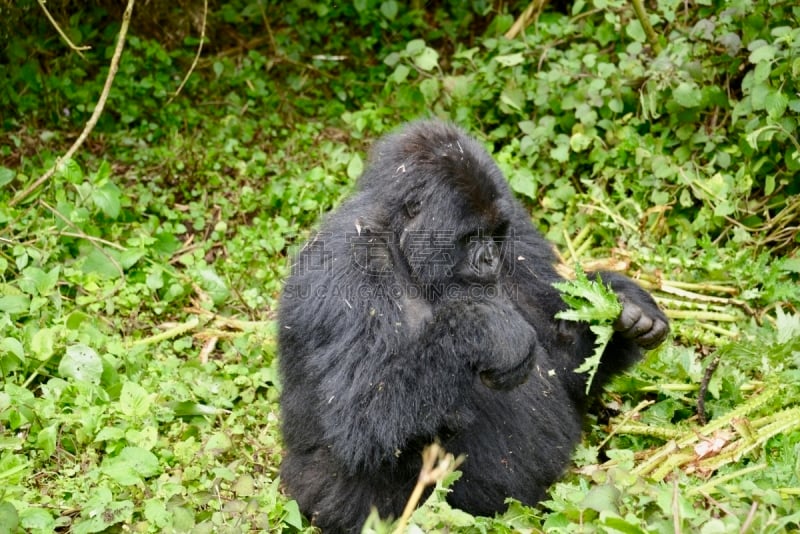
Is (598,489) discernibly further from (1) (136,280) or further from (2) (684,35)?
(2) (684,35)

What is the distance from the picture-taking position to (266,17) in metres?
7.82

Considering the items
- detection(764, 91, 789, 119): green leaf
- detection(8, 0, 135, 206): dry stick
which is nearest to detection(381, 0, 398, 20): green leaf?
detection(8, 0, 135, 206): dry stick

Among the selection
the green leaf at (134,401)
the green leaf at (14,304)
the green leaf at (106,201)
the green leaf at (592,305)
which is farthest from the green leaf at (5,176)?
the green leaf at (592,305)

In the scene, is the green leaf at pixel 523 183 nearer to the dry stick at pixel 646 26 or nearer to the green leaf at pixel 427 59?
the green leaf at pixel 427 59

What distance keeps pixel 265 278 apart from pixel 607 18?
2980 mm

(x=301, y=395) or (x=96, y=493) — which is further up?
(x=301, y=395)

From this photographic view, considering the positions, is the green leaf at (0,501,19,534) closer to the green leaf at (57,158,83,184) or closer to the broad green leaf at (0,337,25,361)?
the broad green leaf at (0,337,25,361)

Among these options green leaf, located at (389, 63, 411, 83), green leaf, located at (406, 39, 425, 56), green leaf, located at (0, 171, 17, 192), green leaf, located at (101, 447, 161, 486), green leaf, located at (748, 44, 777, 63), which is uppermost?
green leaf, located at (748, 44, 777, 63)

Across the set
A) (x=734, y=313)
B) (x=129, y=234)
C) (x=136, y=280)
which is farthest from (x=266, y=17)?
(x=734, y=313)

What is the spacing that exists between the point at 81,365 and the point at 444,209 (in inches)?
83.7

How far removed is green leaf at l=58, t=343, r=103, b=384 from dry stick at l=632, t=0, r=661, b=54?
13.0 feet

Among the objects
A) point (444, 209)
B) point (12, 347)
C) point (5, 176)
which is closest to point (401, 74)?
point (5, 176)

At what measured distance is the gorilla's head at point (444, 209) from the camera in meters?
3.59

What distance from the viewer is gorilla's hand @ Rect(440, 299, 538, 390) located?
3539 millimetres
